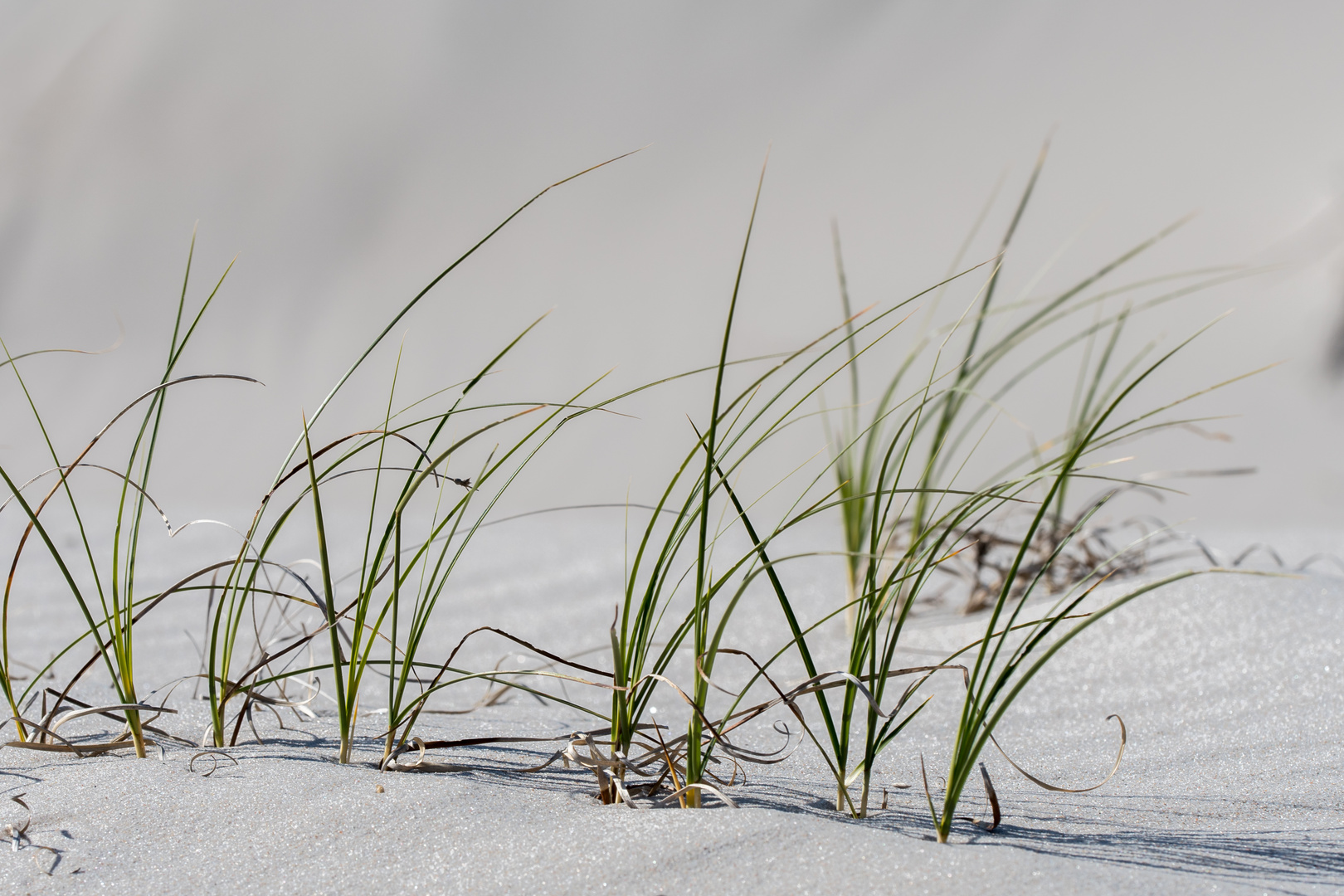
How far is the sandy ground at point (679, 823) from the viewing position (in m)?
0.73

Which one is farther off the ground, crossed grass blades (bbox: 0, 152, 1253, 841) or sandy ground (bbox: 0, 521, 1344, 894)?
crossed grass blades (bbox: 0, 152, 1253, 841)

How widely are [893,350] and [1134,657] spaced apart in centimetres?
355

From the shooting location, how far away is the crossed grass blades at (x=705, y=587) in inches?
31.6

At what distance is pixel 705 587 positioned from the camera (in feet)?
5.10

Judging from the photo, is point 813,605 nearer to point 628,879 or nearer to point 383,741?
point 383,741

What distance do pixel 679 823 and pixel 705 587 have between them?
78 centimetres

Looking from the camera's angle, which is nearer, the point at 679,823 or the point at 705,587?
the point at 679,823

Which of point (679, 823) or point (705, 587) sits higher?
point (705, 587)

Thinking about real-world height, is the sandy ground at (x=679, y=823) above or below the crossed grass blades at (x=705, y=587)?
below

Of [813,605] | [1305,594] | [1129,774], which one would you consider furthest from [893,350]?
[1129,774]

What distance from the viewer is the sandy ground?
73 centimetres

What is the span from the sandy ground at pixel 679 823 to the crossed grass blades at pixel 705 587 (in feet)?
0.14

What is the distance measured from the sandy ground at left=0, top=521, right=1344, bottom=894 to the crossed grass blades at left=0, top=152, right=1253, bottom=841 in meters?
0.04

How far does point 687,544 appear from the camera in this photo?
3285mm
